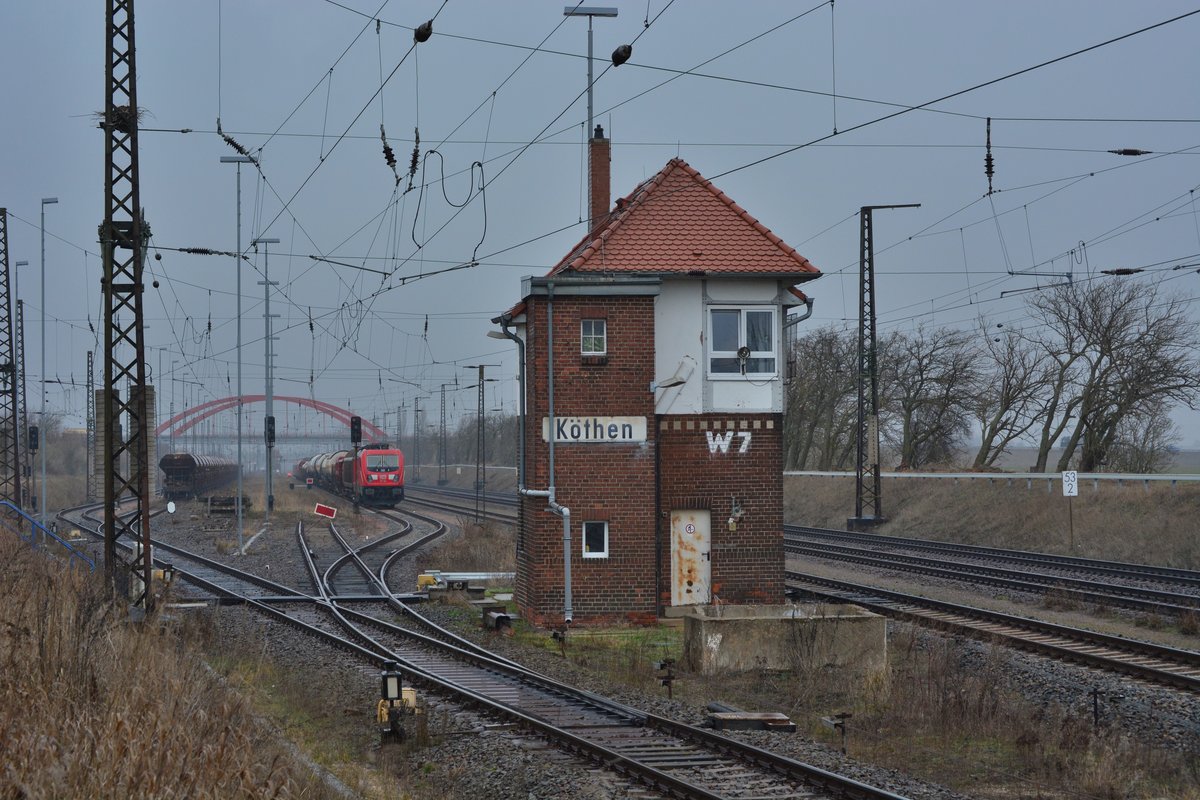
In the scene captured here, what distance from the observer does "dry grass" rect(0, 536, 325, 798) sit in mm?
7480

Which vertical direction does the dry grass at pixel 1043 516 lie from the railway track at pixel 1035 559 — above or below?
above

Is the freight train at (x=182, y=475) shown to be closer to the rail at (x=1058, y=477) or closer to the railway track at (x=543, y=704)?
the rail at (x=1058, y=477)

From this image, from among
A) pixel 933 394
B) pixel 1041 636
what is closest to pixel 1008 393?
pixel 933 394

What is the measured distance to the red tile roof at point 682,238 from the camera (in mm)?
20203

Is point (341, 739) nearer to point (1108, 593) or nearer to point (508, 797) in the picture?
point (508, 797)

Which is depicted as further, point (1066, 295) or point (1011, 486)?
point (1066, 295)

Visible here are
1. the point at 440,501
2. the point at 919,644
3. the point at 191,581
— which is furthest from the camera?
the point at 440,501

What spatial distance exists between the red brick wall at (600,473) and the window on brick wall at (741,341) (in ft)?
3.81

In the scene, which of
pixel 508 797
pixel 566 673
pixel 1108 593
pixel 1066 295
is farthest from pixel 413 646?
pixel 1066 295

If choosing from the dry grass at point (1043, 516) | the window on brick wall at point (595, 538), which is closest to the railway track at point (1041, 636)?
the window on brick wall at point (595, 538)

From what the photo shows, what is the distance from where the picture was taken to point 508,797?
996 cm

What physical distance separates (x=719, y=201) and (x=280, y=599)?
1182cm

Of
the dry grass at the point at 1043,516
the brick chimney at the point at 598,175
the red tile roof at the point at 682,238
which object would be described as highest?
the brick chimney at the point at 598,175

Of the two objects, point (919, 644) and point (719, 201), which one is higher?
point (719, 201)
